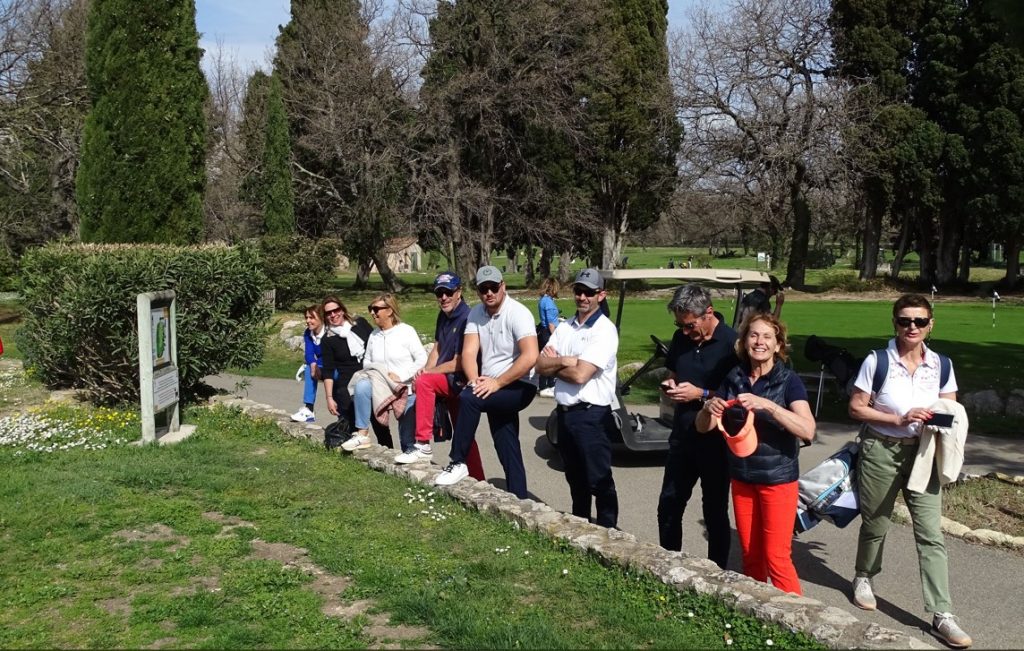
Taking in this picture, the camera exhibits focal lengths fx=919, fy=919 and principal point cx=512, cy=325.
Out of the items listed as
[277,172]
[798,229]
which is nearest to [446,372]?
[277,172]

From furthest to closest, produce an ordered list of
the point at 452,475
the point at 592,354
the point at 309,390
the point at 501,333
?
1. the point at 309,390
2. the point at 452,475
3. the point at 501,333
4. the point at 592,354

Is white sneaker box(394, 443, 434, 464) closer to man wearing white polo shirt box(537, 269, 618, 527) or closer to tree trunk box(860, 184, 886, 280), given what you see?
man wearing white polo shirt box(537, 269, 618, 527)

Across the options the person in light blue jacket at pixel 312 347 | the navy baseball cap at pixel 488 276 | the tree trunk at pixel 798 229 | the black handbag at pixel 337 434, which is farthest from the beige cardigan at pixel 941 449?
the tree trunk at pixel 798 229

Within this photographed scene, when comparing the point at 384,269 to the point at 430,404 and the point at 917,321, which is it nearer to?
the point at 430,404

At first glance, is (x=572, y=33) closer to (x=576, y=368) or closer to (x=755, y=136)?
(x=755, y=136)

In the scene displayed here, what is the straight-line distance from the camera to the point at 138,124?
16.0 meters

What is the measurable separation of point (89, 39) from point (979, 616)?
53.0 ft

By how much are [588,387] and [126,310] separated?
6522mm

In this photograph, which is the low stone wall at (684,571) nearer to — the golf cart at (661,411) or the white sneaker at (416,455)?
the white sneaker at (416,455)

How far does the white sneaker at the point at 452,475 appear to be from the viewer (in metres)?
6.85

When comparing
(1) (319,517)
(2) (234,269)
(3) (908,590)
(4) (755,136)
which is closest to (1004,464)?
(3) (908,590)

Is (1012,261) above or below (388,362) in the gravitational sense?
above

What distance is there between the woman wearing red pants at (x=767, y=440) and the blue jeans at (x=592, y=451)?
1.03m

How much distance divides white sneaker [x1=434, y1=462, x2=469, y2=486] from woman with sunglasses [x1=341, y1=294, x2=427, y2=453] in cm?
126
